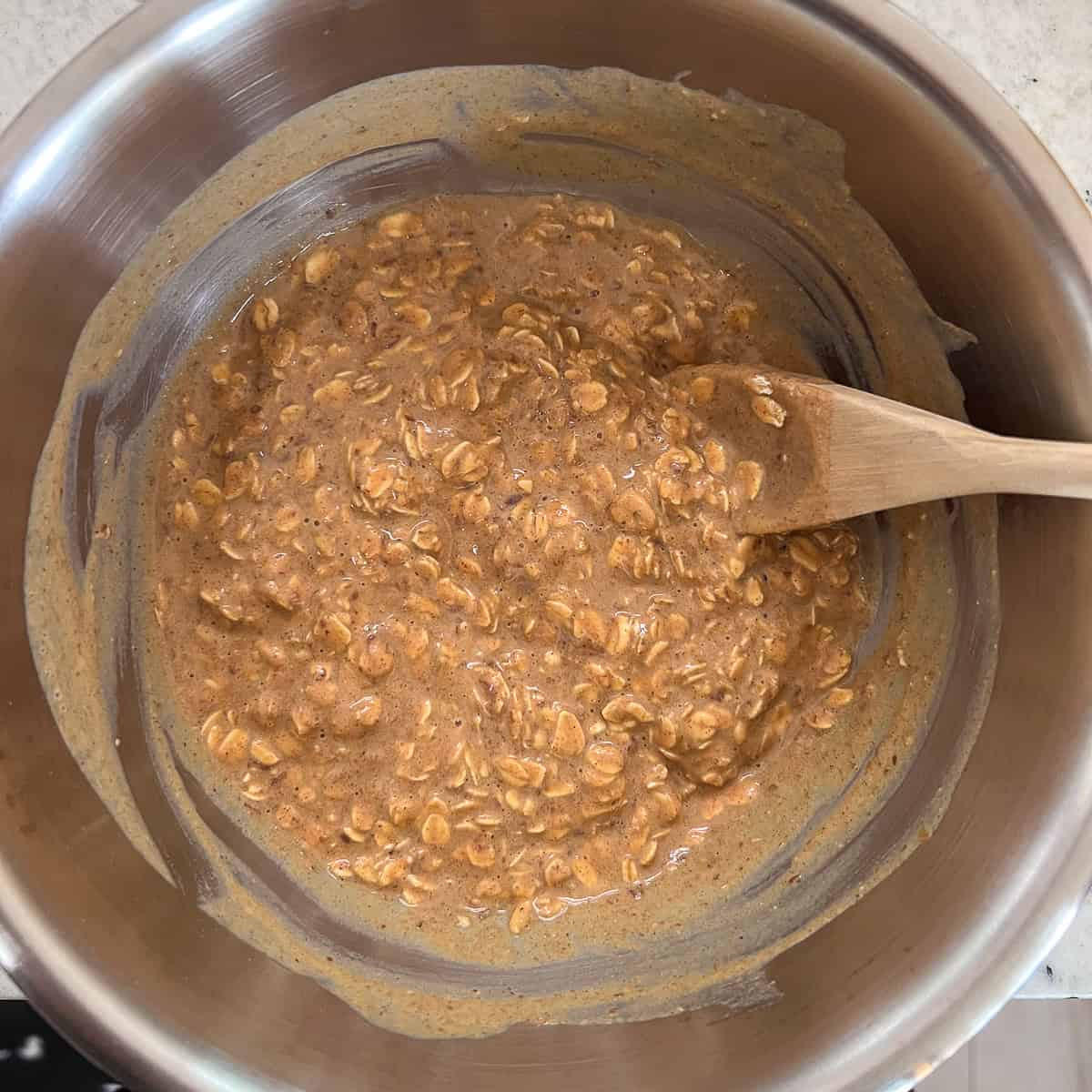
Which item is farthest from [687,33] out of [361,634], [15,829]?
[15,829]

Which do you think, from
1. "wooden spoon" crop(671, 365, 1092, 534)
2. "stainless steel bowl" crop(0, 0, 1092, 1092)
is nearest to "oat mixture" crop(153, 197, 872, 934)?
"wooden spoon" crop(671, 365, 1092, 534)

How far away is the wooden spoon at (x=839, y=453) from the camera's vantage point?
107 centimetres

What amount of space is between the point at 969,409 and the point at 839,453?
0.18m

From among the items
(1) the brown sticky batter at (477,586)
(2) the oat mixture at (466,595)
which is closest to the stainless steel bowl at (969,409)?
(1) the brown sticky batter at (477,586)

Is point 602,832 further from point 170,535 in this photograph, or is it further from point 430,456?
point 170,535

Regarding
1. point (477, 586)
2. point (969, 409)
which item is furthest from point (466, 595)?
point (969, 409)

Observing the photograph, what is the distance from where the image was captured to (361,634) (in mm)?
1309

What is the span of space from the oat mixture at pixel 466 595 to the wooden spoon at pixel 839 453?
0.05ft

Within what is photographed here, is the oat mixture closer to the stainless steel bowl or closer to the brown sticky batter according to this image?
the brown sticky batter

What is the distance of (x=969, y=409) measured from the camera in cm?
123

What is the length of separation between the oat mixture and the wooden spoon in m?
0.01

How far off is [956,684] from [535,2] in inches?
38.8

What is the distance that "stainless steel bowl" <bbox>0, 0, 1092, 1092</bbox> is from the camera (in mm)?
1066

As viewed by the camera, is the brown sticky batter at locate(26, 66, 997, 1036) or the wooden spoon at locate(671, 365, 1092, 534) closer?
the wooden spoon at locate(671, 365, 1092, 534)
